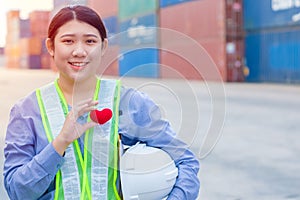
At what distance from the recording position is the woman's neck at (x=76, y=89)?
1.28 m

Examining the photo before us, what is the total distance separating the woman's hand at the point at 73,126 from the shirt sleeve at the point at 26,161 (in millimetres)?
30

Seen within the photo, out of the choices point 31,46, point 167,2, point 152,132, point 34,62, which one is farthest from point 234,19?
point 34,62

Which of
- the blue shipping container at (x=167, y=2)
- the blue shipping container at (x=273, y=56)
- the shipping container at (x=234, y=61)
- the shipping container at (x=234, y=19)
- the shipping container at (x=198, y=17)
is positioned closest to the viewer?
the blue shipping container at (x=273, y=56)

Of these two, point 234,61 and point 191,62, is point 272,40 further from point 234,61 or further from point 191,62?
point 191,62

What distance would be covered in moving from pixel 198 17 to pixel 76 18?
24.1 m

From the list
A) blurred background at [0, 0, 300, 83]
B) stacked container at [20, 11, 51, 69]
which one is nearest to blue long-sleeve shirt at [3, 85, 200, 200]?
blurred background at [0, 0, 300, 83]

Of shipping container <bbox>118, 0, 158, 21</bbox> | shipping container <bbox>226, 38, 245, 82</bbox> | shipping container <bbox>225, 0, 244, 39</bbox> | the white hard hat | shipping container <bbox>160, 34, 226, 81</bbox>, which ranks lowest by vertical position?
shipping container <bbox>226, 38, 245, 82</bbox>

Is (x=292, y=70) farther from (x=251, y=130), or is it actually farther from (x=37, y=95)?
(x=37, y=95)

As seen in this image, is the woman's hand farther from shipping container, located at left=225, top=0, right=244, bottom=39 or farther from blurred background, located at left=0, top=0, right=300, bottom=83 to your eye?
shipping container, located at left=225, top=0, right=244, bottom=39

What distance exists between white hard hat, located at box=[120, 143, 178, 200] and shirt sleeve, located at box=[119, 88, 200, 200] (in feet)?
0.21

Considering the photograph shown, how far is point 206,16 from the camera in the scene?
24.1 m

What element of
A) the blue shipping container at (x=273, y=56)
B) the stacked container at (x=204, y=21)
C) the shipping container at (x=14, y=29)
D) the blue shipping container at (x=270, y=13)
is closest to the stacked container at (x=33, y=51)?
the shipping container at (x=14, y=29)

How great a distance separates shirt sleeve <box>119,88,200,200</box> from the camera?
1308mm

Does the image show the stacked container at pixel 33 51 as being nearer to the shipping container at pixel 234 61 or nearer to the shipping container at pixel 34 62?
the shipping container at pixel 34 62
